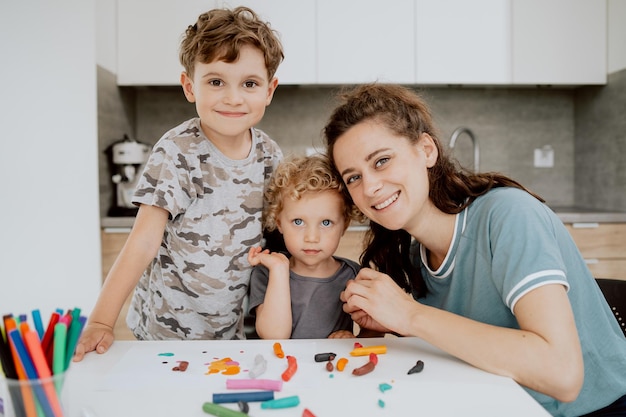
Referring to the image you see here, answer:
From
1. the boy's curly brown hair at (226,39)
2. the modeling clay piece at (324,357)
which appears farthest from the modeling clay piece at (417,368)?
the boy's curly brown hair at (226,39)

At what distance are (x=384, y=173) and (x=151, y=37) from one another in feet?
7.06

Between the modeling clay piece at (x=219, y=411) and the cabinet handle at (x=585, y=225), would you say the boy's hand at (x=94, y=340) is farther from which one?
the cabinet handle at (x=585, y=225)

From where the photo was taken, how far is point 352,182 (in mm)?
1174

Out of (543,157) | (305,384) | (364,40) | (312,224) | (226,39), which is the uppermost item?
(364,40)

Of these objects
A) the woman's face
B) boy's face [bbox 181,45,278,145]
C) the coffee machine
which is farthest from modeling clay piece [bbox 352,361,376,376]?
the coffee machine

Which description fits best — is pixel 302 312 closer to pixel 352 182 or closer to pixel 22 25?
pixel 352 182

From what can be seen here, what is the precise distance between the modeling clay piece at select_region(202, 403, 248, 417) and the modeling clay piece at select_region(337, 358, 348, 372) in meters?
0.21

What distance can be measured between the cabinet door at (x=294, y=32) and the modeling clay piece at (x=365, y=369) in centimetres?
223

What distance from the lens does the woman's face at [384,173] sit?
1111 millimetres

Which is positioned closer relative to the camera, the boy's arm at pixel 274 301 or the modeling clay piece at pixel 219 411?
the modeling clay piece at pixel 219 411

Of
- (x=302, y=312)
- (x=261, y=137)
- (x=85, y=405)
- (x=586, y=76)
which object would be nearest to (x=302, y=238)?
(x=302, y=312)

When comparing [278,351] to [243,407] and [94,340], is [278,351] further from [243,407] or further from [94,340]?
[94,340]

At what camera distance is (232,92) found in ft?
3.95

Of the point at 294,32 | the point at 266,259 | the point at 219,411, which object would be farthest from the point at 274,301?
the point at 294,32
